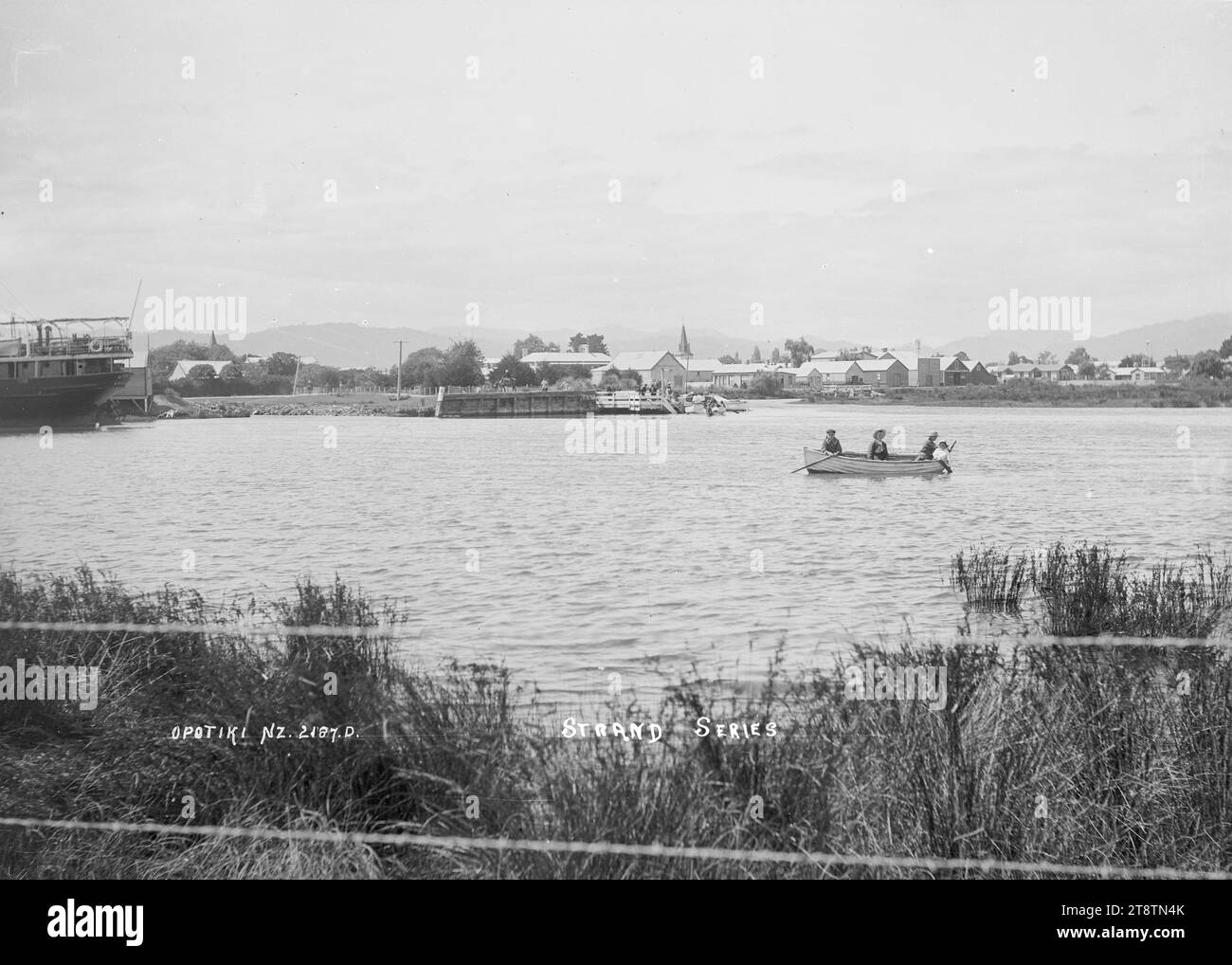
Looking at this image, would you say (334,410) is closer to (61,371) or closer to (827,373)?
(61,371)

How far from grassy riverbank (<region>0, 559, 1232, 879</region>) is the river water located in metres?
0.95

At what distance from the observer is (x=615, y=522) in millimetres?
7086

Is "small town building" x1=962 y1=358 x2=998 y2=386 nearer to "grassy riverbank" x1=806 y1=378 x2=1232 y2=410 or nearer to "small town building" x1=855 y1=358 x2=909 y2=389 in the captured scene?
"grassy riverbank" x1=806 y1=378 x2=1232 y2=410

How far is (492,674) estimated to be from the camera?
4.62 meters

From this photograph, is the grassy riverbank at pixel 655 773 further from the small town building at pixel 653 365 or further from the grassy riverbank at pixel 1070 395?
the small town building at pixel 653 365

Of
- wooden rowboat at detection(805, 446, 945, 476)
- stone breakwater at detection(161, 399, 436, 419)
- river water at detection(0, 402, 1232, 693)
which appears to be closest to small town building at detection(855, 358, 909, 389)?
river water at detection(0, 402, 1232, 693)

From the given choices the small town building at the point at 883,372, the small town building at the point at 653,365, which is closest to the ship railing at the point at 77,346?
the small town building at the point at 653,365

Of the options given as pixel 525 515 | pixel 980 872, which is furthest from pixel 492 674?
pixel 525 515

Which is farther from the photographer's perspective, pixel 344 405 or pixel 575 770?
pixel 344 405

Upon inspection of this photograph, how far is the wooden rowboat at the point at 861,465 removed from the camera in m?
7.06

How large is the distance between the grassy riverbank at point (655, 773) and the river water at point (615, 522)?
0.95 meters

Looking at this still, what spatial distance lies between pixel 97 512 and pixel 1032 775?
197 inches
